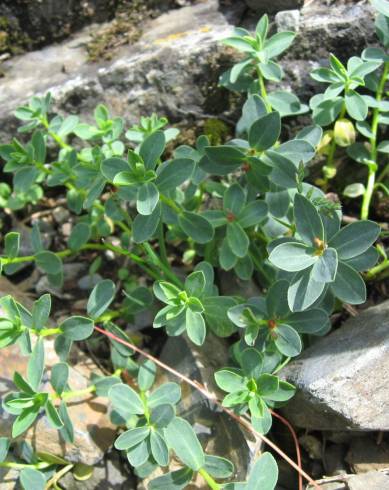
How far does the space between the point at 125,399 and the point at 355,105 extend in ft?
5.25

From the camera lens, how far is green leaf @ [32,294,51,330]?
2221 mm

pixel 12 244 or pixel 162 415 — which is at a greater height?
pixel 12 244

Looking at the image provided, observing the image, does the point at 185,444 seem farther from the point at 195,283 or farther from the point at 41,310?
the point at 41,310

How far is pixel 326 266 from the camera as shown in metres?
2.00

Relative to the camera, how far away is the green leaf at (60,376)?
2.28 m

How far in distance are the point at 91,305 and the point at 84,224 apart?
Answer: 451mm

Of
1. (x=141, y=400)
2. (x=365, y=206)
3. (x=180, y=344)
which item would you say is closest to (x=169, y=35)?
(x=365, y=206)

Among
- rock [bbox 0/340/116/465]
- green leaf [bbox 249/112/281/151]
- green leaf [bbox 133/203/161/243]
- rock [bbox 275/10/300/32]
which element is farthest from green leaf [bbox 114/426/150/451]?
rock [bbox 275/10/300/32]

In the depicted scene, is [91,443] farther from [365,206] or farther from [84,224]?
[365,206]

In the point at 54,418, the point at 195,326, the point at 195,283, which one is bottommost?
the point at 54,418

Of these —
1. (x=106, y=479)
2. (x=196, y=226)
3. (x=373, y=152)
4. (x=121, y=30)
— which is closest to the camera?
(x=196, y=226)

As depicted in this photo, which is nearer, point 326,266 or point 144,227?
point 326,266

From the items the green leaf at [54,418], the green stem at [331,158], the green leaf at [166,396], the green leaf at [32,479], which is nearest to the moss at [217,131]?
the green stem at [331,158]

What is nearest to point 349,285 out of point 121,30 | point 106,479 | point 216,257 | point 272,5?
point 216,257
